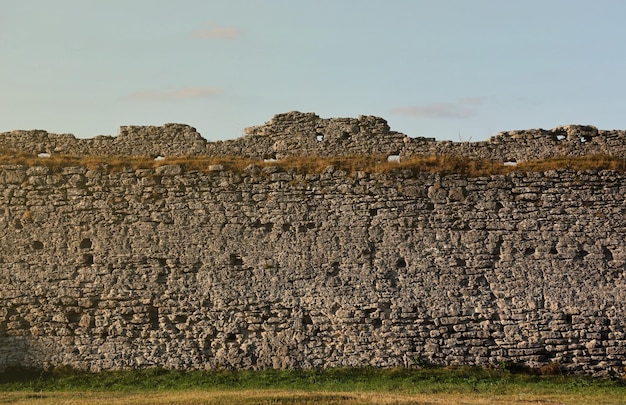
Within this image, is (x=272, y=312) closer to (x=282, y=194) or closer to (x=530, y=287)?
(x=282, y=194)

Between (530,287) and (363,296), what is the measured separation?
2889mm

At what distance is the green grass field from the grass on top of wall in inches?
139

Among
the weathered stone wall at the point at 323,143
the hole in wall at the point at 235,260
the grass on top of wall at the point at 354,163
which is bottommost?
the hole in wall at the point at 235,260

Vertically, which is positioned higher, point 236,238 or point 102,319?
point 236,238

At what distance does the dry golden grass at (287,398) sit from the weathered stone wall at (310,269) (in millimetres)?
1514

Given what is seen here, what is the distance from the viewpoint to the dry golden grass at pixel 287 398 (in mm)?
16281

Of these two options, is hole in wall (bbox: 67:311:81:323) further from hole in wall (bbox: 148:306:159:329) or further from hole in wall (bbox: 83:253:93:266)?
hole in wall (bbox: 148:306:159:329)

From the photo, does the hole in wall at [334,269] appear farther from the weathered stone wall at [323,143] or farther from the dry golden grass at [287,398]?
the dry golden grass at [287,398]

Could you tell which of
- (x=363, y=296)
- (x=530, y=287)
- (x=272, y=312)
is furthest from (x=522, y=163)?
(x=272, y=312)

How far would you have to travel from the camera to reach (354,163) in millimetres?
19688

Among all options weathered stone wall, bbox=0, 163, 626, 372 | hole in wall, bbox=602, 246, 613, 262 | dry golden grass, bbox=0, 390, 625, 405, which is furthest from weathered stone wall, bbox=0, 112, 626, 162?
dry golden grass, bbox=0, 390, 625, 405

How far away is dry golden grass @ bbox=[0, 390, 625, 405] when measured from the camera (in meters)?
16.3

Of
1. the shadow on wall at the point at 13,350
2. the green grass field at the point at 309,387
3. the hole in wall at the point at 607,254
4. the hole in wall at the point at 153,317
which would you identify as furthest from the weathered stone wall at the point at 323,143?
the green grass field at the point at 309,387

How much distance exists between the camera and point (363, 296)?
19.1 metres
